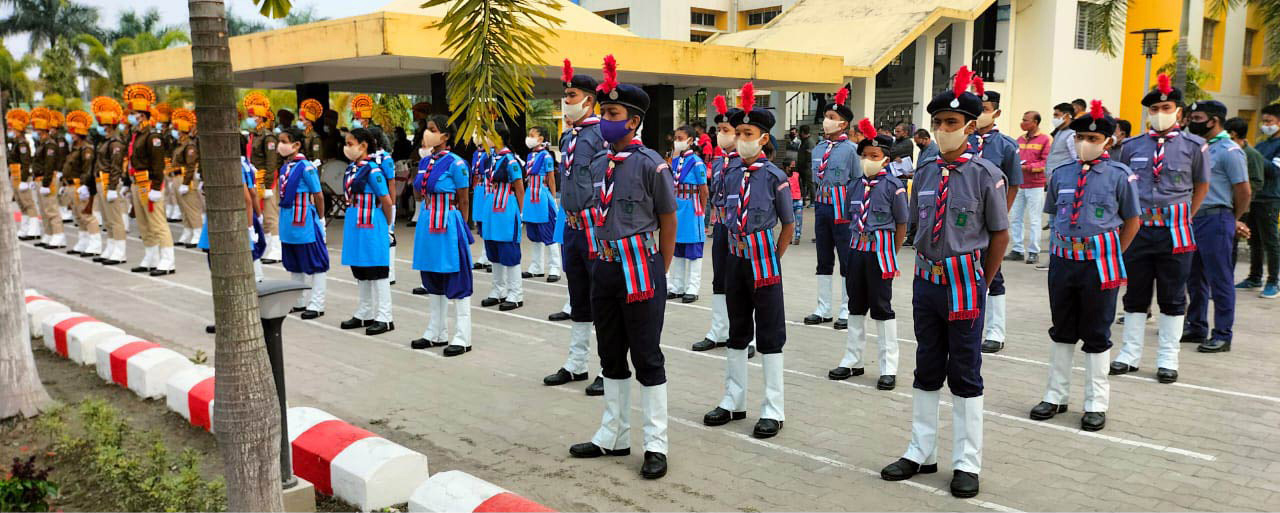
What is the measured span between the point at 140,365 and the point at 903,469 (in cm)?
560

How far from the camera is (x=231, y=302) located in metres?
3.99

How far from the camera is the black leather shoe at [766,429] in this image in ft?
19.2

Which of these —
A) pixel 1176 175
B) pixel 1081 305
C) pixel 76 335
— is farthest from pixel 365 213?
pixel 1176 175

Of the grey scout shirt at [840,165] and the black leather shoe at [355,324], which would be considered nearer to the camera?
the grey scout shirt at [840,165]

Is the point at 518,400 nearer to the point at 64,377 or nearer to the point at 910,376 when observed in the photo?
the point at 910,376

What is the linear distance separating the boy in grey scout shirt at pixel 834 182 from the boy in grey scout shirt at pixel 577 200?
265cm

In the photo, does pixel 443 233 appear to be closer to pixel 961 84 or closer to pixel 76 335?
pixel 76 335

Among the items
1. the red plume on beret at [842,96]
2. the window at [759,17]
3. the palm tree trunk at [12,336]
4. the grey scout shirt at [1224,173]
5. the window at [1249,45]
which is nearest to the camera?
the palm tree trunk at [12,336]

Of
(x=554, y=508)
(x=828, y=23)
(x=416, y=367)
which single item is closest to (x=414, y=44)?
(x=416, y=367)

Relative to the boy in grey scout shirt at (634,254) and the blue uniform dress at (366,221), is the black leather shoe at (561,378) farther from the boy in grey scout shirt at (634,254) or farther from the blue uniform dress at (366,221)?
the blue uniform dress at (366,221)

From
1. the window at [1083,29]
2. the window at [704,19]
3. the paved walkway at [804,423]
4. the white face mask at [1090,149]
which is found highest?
the window at [704,19]

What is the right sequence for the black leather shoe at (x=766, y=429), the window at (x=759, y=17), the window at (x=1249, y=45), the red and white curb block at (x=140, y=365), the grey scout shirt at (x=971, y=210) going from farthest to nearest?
the window at (x=759, y=17), the window at (x=1249, y=45), the red and white curb block at (x=140, y=365), the black leather shoe at (x=766, y=429), the grey scout shirt at (x=971, y=210)

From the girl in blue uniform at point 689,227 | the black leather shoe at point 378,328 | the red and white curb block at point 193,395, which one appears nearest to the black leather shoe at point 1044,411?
the girl in blue uniform at point 689,227

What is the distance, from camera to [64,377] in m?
7.71
